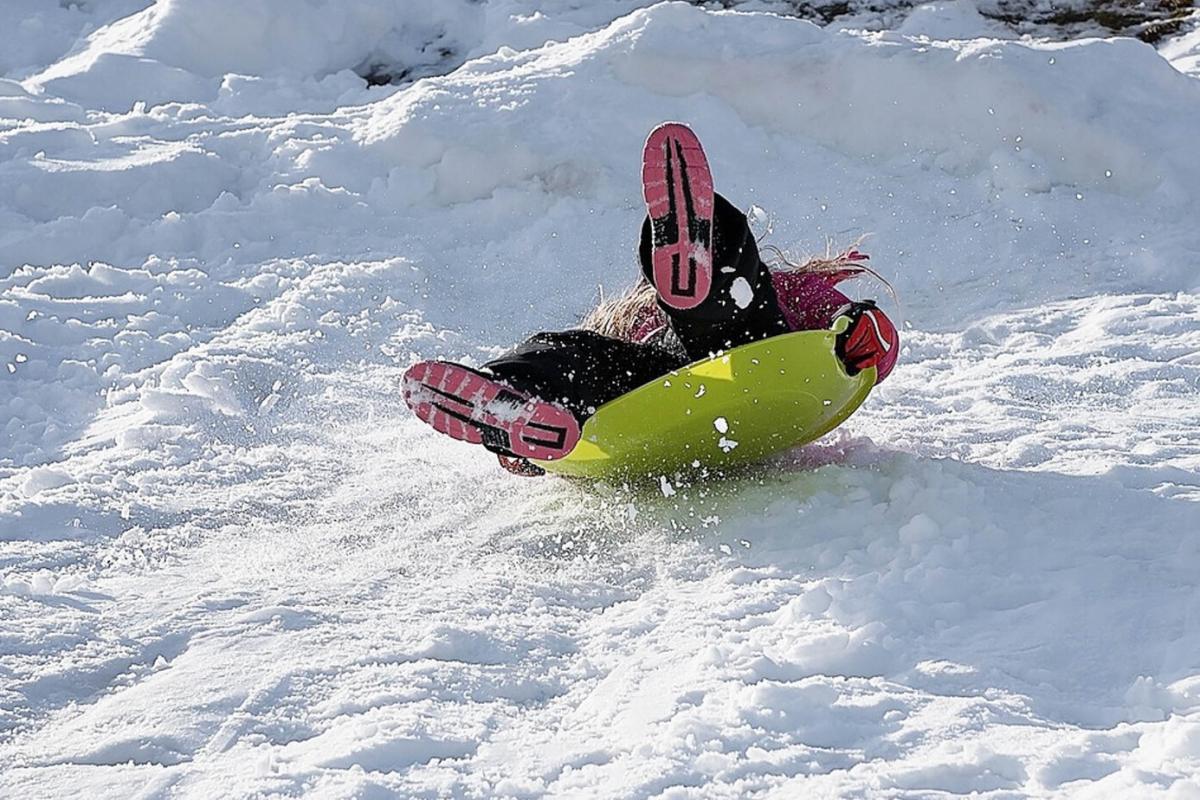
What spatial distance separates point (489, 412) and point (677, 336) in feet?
1.53

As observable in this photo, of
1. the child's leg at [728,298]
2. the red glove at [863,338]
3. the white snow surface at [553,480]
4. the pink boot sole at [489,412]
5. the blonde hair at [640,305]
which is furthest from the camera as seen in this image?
the blonde hair at [640,305]

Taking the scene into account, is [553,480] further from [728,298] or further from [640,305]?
[728,298]

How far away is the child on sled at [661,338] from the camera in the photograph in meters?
2.46

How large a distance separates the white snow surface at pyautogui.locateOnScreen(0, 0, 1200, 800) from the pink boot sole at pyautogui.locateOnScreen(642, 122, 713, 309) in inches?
18.8

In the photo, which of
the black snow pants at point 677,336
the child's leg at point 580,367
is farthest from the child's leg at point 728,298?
the child's leg at point 580,367

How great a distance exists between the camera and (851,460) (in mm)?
2773

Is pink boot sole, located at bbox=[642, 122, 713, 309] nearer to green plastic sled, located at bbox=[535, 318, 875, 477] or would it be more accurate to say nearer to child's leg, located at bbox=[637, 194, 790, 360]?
child's leg, located at bbox=[637, 194, 790, 360]

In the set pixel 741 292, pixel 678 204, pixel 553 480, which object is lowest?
pixel 553 480

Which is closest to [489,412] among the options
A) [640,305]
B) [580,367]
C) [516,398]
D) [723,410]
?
[516,398]

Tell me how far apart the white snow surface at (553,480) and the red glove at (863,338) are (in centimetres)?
20

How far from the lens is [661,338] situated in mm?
2896

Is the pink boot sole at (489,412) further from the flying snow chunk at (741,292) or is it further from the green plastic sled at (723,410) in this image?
the flying snow chunk at (741,292)

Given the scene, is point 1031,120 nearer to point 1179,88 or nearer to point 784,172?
point 1179,88

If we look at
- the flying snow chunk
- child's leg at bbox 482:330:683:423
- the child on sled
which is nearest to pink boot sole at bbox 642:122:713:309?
the child on sled
